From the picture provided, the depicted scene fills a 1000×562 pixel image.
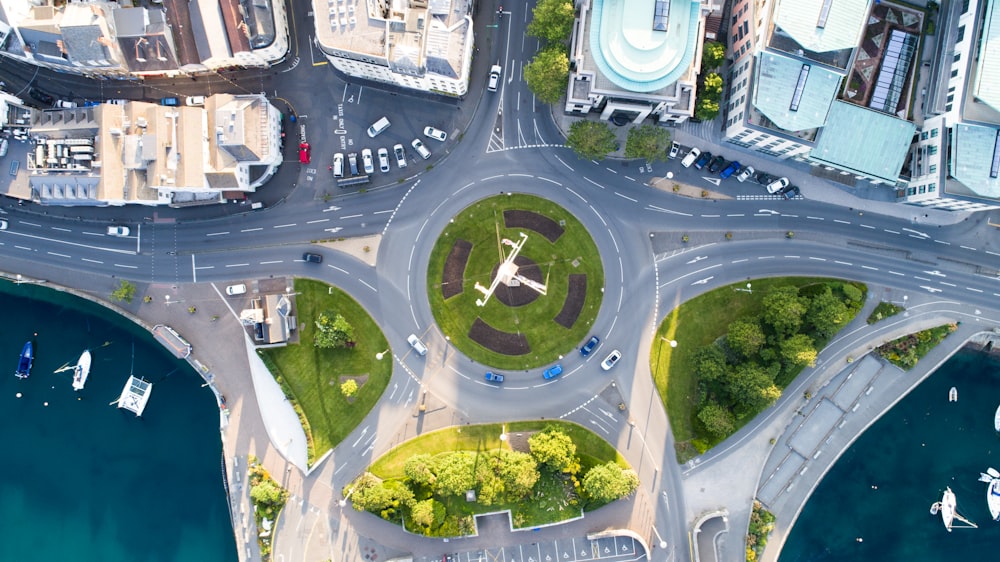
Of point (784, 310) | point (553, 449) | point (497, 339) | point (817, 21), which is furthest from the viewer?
point (497, 339)

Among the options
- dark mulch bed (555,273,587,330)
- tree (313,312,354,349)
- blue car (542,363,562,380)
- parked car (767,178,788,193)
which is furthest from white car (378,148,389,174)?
parked car (767,178,788,193)

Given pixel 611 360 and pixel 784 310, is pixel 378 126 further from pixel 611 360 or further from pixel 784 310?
pixel 784 310

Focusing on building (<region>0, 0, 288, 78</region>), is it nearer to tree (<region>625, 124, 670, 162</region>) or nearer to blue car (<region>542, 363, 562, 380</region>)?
tree (<region>625, 124, 670, 162</region>)

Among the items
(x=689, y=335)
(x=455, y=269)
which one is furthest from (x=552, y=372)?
(x=689, y=335)

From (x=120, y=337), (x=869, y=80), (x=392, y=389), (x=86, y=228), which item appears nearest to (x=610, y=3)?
(x=869, y=80)

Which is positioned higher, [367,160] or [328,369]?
[367,160]

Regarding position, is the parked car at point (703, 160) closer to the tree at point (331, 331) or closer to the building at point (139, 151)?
the tree at point (331, 331)

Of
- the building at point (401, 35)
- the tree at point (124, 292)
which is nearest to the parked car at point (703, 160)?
the building at point (401, 35)
